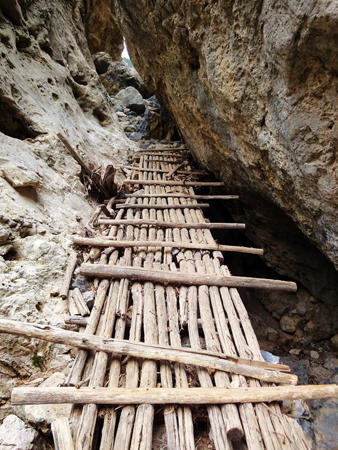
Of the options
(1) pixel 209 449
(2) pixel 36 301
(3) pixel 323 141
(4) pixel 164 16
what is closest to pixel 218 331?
(1) pixel 209 449

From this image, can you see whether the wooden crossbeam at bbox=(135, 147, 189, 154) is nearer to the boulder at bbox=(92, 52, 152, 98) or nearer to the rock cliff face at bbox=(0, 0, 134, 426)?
the rock cliff face at bbox=(0, 0, 134, 426)

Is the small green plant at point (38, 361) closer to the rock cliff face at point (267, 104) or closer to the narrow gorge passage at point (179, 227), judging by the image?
the narrow gorge passage at point (179, 227)

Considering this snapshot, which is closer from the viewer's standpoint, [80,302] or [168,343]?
[168,343]

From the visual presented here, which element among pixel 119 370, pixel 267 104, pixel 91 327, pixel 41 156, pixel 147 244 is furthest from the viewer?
pixel 41 156

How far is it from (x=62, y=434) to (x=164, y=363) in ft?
2.57

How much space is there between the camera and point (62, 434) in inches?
58.4

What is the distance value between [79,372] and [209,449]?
1.02 m

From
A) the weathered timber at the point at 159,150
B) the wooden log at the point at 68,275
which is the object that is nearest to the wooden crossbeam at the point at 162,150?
the weathered timber at the point at 159,150

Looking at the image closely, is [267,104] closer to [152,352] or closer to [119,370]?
[152,352]

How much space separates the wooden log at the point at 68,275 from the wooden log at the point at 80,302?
0.08m

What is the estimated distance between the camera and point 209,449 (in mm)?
1590

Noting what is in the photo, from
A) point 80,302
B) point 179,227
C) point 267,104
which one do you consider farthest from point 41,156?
point 267,104

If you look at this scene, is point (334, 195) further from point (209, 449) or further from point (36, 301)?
point (36, 301)

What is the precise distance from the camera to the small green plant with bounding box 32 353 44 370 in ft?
6.32
